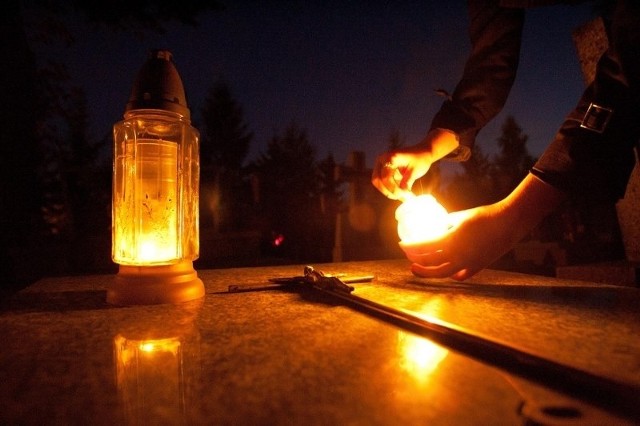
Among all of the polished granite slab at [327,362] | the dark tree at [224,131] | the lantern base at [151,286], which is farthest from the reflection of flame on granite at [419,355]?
the dark tree at [224,131]

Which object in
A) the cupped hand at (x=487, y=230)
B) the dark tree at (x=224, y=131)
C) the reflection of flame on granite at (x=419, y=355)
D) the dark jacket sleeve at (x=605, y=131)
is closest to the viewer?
the reflection of flame on granite at (x=419, y=355)

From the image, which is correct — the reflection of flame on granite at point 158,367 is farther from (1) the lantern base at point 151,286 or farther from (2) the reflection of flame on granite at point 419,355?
(2) the reflection of flame on granite at point 419,355

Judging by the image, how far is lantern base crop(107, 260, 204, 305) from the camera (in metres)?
1.10

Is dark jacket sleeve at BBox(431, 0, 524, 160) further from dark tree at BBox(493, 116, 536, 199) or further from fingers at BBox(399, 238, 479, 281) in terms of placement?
dark tree at BBox(493, 116, 536, 199)

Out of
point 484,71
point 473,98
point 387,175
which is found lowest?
point 387,175

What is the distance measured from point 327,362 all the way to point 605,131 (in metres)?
1.08

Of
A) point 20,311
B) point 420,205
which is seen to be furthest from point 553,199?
point 20,311

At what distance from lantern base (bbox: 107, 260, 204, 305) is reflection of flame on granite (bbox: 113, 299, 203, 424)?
0.14m

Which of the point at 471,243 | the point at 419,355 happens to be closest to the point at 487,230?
the point at 471,243

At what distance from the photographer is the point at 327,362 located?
625 millimetres

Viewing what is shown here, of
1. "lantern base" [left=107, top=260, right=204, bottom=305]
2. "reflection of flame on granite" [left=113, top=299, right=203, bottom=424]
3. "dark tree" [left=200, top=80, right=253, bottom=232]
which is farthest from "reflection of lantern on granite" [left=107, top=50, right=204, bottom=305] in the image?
"dark tree" [left=200, top=80, right=253, bottom=232]

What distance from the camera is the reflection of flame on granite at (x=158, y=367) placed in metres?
0.46

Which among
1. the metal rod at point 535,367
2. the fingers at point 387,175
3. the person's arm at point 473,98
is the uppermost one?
the person's arm at point 473,98

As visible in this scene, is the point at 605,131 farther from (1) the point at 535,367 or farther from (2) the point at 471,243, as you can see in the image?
(1) the point at 535,367
